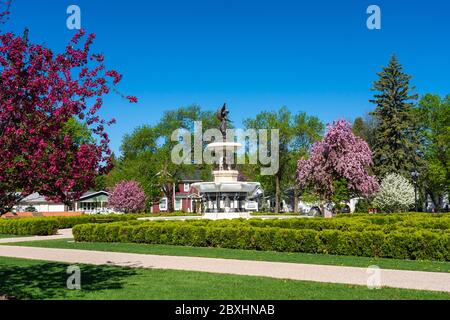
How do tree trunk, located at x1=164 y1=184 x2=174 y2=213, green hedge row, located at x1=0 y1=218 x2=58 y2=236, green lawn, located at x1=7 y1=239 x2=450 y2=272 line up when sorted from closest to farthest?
green lawn, located at x1=7 y1=239 x2=450 y2=272 < green hedge row, located at x1=0 y1=218 x2=58 y2=236 < tree trunk, located at x1=164 y1=184 x2=174 y2=213

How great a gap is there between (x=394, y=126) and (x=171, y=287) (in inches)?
1586

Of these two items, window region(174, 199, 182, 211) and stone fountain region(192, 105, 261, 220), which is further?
window region(174, 199, 182, 211)

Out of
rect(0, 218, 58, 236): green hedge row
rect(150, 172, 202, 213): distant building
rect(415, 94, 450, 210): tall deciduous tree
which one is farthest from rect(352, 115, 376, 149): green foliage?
rect(0, 218, 58, 236): green hedge row

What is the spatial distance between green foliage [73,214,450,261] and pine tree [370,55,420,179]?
2602 centimetres

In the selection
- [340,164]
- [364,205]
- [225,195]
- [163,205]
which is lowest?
[163,205]

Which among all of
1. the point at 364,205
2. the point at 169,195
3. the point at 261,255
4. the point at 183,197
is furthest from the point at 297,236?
the point at 183,197

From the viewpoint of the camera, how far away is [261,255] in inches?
615

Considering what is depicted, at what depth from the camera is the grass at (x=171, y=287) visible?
28.8 feet

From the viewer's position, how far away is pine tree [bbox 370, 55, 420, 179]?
45344 mm

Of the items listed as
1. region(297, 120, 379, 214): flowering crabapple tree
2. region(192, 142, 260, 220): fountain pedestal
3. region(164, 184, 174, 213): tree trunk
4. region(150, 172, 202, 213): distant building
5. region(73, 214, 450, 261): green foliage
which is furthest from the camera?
region(150, 172, 202, 213): distant building

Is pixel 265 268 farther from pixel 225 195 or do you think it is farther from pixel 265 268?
pixel 225 195

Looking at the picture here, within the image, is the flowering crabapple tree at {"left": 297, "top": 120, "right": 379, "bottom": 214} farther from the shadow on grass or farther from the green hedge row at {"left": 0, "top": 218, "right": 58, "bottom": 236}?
the shadow on grass
